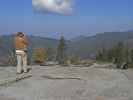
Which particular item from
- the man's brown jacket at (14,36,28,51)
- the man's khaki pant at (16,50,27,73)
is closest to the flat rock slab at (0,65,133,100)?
the man's khaki pant at (16,50,27,73)

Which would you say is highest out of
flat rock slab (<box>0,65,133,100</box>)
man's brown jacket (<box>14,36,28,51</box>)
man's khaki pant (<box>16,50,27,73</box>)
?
man's brown jacket (<box>14,36,28,51</box>)

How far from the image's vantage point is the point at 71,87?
15180mm

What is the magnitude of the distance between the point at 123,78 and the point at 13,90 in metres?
5.21

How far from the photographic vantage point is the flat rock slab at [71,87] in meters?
14.1

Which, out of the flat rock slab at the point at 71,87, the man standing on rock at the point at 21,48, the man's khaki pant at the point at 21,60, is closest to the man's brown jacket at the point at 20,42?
the man standing on rock at the point at 21,48

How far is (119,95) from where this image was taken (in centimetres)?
1403

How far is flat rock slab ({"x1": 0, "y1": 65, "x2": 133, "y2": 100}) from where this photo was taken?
14055mm

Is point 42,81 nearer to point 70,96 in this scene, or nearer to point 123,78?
point 70,96

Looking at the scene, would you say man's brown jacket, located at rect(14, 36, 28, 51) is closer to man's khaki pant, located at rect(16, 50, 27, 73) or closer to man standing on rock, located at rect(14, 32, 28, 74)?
man standing on rock, located at rect(14, 32, 28, 74)

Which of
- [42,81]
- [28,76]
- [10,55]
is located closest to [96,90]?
[42,81]

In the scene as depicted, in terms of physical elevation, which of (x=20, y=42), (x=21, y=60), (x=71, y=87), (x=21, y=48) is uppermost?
(x=20, y=42)

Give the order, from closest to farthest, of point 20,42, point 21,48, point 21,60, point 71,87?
point 71,87, point 20,42, point 21,48, point 21,60

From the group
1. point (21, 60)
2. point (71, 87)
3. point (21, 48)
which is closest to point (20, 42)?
point (21, 48)

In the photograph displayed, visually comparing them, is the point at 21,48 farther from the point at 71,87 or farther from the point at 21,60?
the point at 71,87
